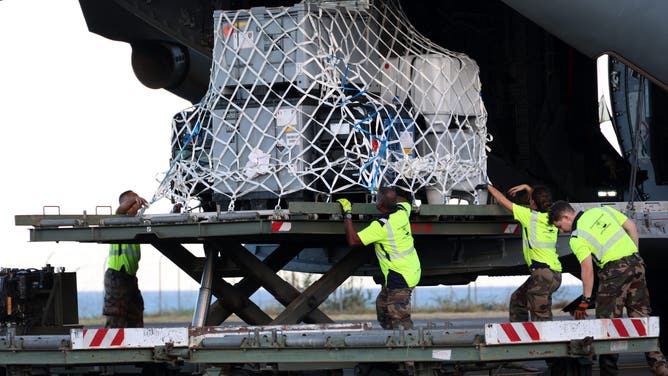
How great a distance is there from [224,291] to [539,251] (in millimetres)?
3198

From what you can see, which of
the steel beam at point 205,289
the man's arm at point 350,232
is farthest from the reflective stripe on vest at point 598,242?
the steel beam at point 205,289

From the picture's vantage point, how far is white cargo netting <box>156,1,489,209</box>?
1184 centimetres

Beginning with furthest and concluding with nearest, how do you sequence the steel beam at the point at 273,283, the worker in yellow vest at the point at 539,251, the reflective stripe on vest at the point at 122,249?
the reflective stripe on vest at the point at 122,249, the steel beam at the point at 273,283, the worker in yellow vest at the point at 539,251

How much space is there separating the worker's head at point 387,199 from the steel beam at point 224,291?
221 cm

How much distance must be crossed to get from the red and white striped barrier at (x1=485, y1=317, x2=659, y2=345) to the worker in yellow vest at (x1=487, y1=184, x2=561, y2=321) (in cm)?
134

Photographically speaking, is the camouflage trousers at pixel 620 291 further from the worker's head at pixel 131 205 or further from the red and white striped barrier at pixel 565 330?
the worker's head at pixel 131 205

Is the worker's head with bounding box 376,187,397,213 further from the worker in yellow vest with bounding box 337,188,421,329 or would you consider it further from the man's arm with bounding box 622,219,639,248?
the man's arm with bounding box 622,219,639,248

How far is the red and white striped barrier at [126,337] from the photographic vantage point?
35.4ft

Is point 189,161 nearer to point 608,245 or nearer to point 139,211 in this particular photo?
point 139,211

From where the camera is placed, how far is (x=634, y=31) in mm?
12758

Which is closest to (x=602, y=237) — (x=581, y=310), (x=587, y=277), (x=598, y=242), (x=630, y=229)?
(x=598, y=242)

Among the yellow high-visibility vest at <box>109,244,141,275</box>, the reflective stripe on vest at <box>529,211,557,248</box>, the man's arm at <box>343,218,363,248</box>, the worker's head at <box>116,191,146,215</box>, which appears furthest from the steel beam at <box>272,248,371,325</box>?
the yellow high-visibility vest at <box>109,244,141,275</box>

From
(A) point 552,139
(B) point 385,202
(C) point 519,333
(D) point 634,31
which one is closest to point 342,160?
(B) point 385,202

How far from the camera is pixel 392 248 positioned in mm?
11617
